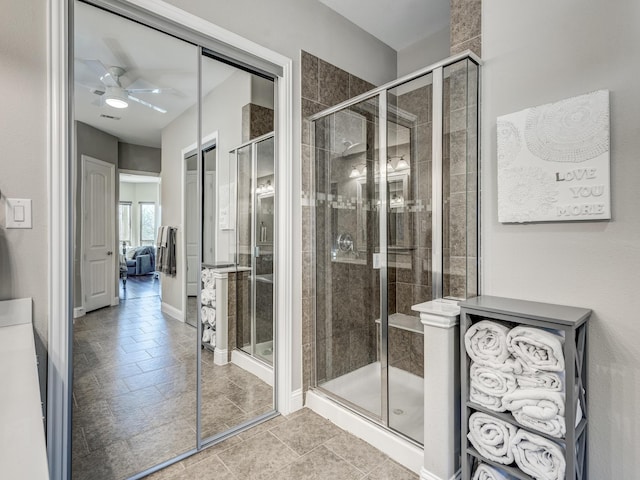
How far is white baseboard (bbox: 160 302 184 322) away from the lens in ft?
6.65

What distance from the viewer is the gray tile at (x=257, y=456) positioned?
1.80 m

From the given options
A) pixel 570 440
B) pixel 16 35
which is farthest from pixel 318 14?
pixel 570 440

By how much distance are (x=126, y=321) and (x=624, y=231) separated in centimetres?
249

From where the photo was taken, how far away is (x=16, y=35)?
1391 mm

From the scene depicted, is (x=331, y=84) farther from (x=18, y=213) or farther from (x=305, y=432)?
(x=305, y=432)

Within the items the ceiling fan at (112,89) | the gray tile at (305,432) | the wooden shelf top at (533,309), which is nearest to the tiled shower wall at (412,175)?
the gray tile at (305,432)

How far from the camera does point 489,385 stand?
57.3 inches

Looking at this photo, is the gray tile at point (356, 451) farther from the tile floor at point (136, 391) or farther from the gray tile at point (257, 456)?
the tile floor at point (136, 391)

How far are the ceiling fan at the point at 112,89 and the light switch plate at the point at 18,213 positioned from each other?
2.09ft

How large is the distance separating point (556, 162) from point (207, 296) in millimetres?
2070

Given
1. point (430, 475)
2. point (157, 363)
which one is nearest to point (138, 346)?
point (157, 363)

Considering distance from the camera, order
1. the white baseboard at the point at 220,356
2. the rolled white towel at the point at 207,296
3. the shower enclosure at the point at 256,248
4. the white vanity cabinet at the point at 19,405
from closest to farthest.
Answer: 1. the white vanity cabinet at the point at 19,405
2. the rolled white towel at the point at 207,296
3. the white baseboard at the point at 220,356
4. the shower enclosure at the point at 256,248

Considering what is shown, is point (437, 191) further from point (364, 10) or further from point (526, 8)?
point (364, 10)

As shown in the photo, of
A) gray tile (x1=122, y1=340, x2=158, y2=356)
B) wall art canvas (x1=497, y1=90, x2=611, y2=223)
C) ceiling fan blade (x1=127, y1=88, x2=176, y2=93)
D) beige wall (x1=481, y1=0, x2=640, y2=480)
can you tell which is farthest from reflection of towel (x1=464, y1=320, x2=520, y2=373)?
ceiling fan blade (x1=127, y1=88, x2=176, y2=93)
